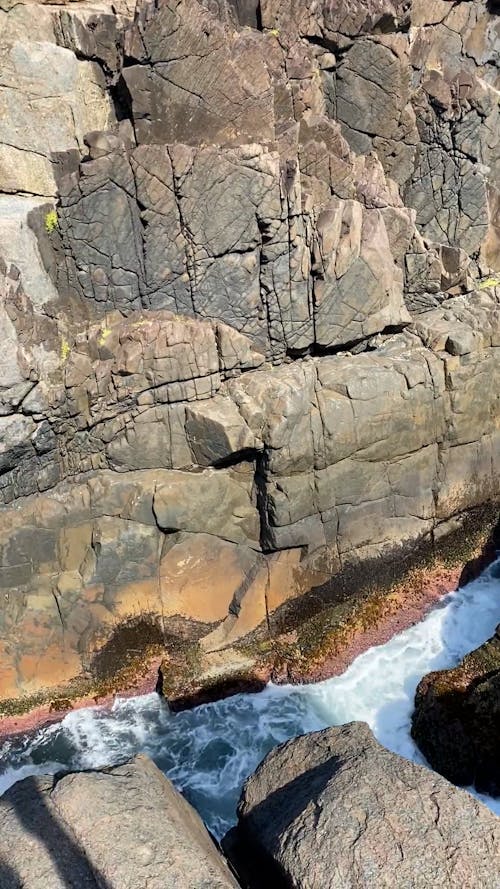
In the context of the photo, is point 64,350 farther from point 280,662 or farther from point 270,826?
point 270,826

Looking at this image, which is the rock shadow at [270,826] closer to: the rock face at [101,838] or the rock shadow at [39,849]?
the rock face at [101,838]

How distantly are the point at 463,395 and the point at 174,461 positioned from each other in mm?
8742

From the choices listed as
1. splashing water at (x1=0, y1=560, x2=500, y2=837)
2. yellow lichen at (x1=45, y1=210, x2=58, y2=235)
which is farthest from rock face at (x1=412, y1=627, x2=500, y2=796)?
yellow lichen at (x1=45, y1=210, x2=58, y2=235)

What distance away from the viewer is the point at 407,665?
17.0 meters

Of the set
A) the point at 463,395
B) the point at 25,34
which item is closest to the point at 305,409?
the point at 463,395

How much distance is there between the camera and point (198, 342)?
16.3 m

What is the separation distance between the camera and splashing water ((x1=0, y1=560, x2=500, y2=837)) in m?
14.8

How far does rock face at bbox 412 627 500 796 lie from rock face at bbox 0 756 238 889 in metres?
7.29

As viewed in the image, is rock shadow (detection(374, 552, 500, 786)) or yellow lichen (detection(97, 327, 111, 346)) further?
yellow lichen (detection(97, 327, 111, 346))

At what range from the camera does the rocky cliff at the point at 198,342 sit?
612 inches

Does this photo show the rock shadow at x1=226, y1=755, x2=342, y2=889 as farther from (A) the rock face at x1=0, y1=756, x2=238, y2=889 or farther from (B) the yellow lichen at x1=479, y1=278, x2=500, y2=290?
(B) the yellow lichen at x1=479, y1=278, x2=500, y2=290

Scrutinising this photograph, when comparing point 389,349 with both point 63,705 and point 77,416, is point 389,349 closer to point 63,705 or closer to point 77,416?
point 77,416

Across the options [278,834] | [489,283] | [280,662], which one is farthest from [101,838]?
[489,283]

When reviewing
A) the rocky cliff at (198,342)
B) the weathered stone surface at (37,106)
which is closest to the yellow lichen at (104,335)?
the rocky cliff at (198,342)
